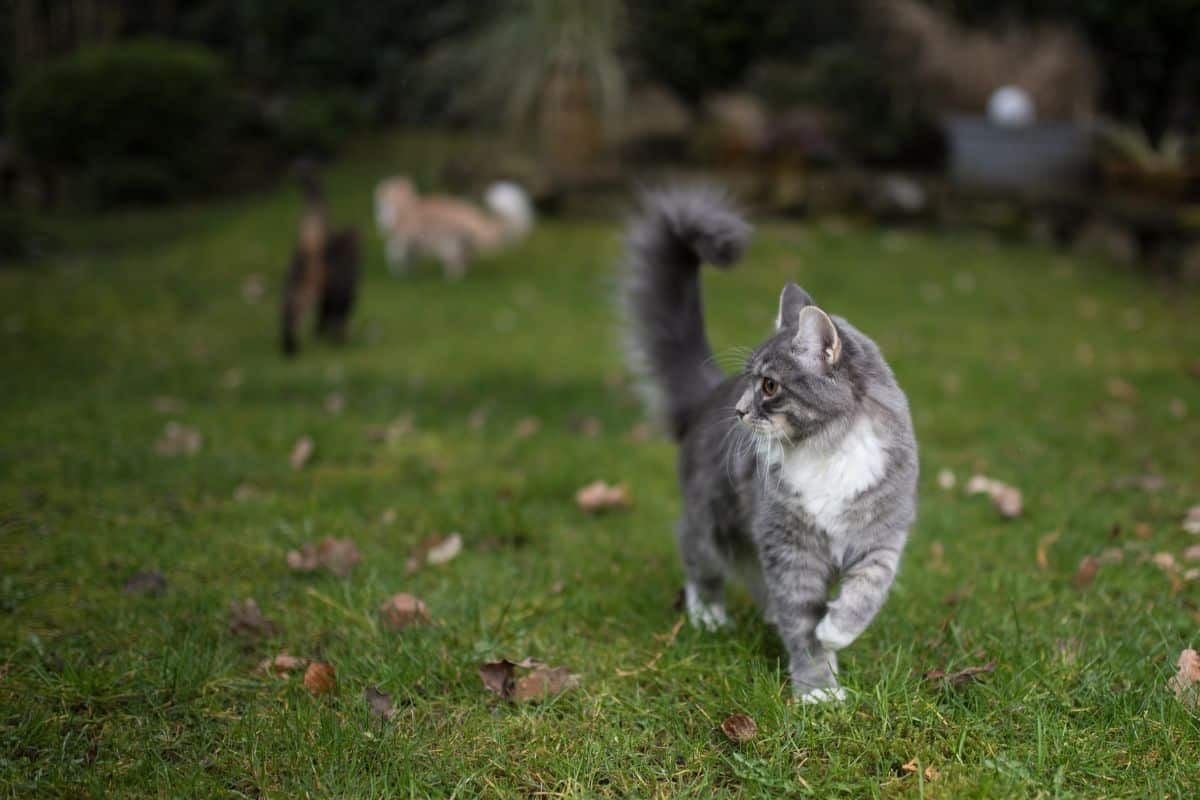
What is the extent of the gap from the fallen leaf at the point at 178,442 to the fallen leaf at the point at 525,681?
2.38m

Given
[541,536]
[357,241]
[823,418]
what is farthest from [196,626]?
[357,241]

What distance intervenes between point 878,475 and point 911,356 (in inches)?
156

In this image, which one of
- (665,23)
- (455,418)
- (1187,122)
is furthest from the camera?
(665,23)

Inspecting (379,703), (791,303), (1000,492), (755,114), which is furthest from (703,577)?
(755,114)

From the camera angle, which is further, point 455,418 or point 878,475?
point 455,418

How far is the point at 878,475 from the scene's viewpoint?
7.42 ft

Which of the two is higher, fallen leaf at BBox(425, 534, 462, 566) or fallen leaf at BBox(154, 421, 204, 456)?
fallen leaf at BBox(425, 534, 462, 566)

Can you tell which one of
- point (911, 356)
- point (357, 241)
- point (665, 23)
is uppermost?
point (665, 23)

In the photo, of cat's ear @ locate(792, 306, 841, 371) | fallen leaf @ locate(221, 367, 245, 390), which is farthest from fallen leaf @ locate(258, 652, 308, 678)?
fallen leaf @ locate(221, 367, 245, 390)

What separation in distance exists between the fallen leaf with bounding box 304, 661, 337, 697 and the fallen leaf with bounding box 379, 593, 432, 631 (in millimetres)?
273

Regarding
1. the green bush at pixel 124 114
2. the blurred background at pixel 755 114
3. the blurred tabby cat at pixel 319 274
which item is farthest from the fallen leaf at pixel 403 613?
the green bush at pixel 124 114

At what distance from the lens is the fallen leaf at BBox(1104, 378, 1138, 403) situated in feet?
17.1

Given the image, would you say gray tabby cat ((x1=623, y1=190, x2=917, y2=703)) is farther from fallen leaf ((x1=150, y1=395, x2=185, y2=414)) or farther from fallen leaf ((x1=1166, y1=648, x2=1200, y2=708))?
fallen leaf ((x1=150, y1=395, x2=185, y2=414))

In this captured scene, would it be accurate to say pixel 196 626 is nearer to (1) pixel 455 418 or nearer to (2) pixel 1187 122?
(1) pixel 455 418
